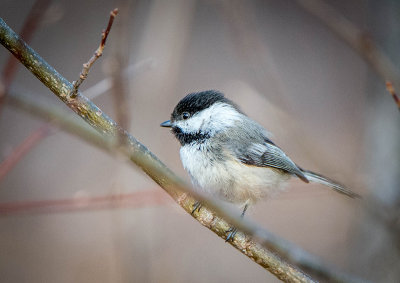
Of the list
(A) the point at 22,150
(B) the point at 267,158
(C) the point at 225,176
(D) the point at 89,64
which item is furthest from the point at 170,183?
(B) the point at 267,158

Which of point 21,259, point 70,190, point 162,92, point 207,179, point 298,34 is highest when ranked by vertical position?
point 298,34

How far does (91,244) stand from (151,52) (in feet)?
7.36

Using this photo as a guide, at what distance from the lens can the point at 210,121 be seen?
8.27ft

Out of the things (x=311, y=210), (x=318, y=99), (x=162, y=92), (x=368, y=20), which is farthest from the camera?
(x=318, y=99)

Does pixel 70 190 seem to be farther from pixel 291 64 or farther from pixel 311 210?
pixel 291 64

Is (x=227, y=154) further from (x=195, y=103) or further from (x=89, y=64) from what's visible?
(x=89, y=64)

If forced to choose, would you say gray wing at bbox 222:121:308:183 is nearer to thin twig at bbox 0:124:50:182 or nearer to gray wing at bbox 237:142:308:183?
gray wing at bbox 237:142:308:183

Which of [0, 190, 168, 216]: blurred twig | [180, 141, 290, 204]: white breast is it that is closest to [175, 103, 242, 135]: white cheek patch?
[180, 141, 290, 204]: white breast

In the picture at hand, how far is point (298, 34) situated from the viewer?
247 inches

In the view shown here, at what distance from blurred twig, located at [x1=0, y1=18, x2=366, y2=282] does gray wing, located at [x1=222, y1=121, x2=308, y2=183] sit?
70 cm

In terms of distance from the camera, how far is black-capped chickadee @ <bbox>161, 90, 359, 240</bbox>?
235cm

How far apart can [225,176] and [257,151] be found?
1.14ft

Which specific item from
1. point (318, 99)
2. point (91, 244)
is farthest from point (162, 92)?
point (318, 99)

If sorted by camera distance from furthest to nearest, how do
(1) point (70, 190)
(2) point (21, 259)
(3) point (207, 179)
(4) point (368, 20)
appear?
(1) point (70, 190), (2) point (21, 259), (4) point (368, 20), (3) point (207, 179)
